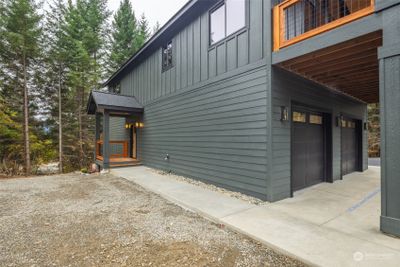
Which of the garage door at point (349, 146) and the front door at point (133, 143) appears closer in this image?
the garage door at point (349, 146)

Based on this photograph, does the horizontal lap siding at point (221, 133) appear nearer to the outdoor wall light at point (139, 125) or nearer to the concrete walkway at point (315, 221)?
the concrete walkway at point (315, 221)

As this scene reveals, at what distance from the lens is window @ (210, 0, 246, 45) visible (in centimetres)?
494

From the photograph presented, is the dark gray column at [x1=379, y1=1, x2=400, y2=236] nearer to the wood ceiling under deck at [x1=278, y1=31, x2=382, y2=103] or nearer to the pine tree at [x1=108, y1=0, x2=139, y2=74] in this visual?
the wood ceiling under deck at [x1=278, y1=31, x2=382, y2=103]

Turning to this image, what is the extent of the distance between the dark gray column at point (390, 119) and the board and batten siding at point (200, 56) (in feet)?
6.66

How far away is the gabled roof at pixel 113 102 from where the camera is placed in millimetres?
8836

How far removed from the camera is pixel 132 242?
2.75 metres

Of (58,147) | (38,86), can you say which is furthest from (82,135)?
(38,86)

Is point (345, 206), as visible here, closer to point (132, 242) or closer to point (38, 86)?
point (132, 242)

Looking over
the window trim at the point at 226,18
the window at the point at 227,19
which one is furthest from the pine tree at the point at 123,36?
the window at the point at 227,19

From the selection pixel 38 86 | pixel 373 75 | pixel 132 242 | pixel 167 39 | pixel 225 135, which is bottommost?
pixel 132 242

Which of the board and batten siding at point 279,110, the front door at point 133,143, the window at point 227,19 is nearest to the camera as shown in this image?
the board and batten siding at point 279,110

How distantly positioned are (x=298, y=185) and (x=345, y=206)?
126cm

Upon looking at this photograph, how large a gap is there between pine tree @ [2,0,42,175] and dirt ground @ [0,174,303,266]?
8281mm

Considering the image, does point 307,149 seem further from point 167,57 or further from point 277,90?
point 167,57
